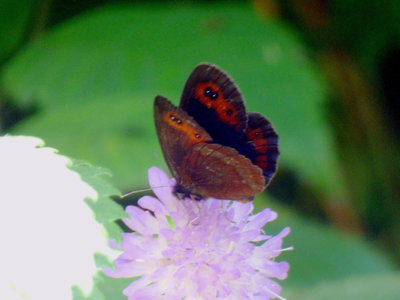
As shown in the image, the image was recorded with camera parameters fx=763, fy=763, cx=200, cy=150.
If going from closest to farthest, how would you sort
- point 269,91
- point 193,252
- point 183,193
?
point 193,252 < point 183,193 < point 269,91

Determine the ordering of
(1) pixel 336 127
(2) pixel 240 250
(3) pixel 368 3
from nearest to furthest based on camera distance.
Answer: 1. (2) pixel 240 250
2. (3) pixel 368 3
3. (1) pixel 336 127

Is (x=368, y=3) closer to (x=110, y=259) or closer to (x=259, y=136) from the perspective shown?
(x=259, y=136)

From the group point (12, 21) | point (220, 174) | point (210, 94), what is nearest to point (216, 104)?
point (210, 94)

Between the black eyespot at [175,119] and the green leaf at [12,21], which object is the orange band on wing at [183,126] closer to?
the black eyespot at [175,119]

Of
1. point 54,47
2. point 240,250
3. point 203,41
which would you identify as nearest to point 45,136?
point 54,47

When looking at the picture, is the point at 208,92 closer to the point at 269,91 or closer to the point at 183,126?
the point at 183,126

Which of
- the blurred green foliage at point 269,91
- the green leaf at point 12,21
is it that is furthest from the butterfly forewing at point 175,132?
the green leaf at point 12,21

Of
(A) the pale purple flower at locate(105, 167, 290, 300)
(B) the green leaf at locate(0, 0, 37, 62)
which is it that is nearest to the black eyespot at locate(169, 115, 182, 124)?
(A) the pale purple flower at locate(105, 167, 290, 300)
